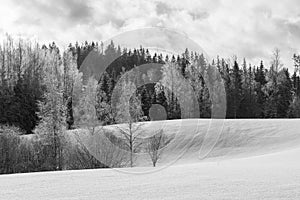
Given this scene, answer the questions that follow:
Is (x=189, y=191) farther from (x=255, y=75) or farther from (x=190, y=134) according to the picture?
(x=255, y=75)

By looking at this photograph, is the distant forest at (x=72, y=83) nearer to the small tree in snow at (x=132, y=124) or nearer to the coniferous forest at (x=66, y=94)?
the coniferous forest at (x=66, y=94)

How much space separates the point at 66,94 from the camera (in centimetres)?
5172

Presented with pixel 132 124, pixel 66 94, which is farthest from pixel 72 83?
pixel 132 124

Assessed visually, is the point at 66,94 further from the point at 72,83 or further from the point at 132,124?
the point at 132,124

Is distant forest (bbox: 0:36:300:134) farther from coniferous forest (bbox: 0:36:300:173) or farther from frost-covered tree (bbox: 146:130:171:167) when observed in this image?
frost-covered tree (bbox: 146:130:171:167)

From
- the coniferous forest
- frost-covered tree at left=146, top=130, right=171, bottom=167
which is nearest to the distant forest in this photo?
the coniferous forest

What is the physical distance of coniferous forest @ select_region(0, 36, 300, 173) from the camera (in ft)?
111

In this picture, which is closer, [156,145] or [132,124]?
[156,145]

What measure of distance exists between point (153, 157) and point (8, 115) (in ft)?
99.0

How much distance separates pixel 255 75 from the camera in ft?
252

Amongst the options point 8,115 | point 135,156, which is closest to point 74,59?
point 8,115

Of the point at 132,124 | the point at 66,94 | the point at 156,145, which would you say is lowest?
the point at 156,145

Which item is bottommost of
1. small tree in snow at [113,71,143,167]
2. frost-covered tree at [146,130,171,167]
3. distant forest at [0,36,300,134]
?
frost-covered tree at [146,130,171,167]

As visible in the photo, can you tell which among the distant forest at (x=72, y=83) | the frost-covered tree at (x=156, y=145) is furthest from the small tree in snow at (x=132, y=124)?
the distant forest at (x=72, y=83)
